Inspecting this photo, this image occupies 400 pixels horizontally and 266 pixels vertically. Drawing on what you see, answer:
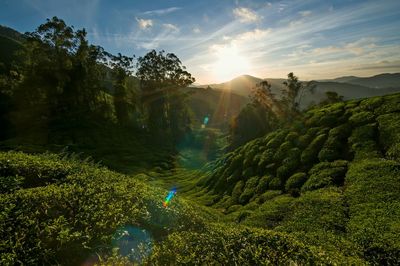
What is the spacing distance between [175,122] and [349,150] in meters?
93.0

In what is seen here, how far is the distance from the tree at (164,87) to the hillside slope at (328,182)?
72.9 meters

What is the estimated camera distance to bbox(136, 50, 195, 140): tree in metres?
117

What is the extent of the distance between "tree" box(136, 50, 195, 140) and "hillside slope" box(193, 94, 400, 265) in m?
72.9

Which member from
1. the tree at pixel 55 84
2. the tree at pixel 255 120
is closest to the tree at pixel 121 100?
the tree at pixel 55 84

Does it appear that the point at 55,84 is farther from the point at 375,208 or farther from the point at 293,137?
the point at 375,208

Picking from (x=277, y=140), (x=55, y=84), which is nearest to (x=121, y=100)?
(x=55, y=84)

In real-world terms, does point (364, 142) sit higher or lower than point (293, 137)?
higher

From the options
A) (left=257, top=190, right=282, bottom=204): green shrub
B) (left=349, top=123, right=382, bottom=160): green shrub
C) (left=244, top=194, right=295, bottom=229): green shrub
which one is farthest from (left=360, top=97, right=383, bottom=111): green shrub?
(left=244, top=194, right=295, bottom=229): green shrub

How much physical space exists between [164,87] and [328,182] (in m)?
97.5

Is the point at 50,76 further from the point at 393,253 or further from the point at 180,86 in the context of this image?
the point at 393,253

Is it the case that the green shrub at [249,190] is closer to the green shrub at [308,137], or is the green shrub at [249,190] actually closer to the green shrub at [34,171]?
the green shrub at [308,137]

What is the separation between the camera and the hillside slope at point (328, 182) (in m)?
18.5

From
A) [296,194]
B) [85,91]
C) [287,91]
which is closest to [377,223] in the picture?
[296,194]

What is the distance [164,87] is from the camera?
11875cm
